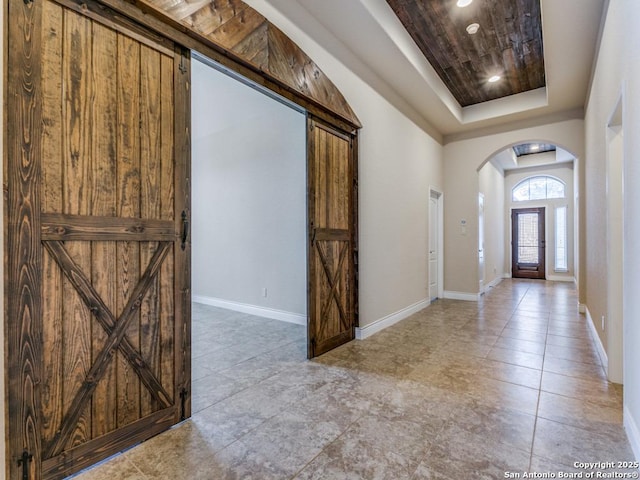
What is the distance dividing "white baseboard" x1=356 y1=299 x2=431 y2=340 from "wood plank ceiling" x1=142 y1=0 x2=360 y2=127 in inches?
101

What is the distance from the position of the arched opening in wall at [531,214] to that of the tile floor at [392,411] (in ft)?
17.9

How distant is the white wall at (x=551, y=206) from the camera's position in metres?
8.88

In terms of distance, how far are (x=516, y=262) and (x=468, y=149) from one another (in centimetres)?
567

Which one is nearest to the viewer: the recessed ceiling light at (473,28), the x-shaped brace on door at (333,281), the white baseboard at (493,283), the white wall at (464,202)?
the x-shaped brace on door at (333,281)

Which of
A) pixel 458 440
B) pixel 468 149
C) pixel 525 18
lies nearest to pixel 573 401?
pixel 458 440

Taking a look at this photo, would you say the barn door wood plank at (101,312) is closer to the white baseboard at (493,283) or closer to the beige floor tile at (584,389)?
the beige floor tile at (584,389)

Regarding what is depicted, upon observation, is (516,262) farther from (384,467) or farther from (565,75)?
(384,467)

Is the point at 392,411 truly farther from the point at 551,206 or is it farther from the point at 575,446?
the point at 551,206

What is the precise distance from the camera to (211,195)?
18.4 ft

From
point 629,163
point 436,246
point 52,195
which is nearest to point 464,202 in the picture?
point 436,246

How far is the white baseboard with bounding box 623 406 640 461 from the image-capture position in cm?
169

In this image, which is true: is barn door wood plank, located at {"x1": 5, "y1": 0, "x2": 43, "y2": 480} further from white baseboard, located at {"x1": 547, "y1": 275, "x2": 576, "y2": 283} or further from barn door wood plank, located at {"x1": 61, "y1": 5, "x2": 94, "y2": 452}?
white baseboard, located at {"x1": 547, "y1": 275, "x2": 576, "y2": 283}

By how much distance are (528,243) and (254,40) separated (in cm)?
1027

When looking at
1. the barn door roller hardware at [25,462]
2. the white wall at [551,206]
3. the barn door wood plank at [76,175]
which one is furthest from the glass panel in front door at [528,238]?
the barn door roller hardware at [25,462]
